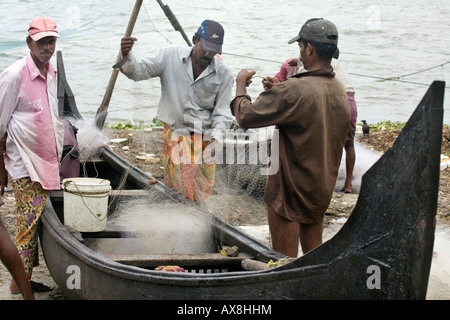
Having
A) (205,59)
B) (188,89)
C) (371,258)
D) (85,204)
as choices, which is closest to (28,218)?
(85,204)

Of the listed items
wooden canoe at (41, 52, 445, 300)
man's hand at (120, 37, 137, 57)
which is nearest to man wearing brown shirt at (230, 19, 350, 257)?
wooden canoe at (41, 52, 445, 300)

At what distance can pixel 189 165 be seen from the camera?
520 cm

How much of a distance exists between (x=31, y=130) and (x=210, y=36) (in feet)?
5.07

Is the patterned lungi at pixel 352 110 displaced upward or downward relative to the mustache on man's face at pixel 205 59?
downward

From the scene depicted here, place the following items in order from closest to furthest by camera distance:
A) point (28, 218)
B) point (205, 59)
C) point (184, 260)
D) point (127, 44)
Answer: point (184, 260), point (28, 218), point (127, 44), point (205, 59)

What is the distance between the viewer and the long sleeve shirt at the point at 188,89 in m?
5.10

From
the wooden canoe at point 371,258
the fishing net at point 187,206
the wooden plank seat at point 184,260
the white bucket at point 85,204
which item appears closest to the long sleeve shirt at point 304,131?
the wooden plank seat at point 184,260

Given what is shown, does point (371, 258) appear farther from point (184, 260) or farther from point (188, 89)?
point (188, 89)

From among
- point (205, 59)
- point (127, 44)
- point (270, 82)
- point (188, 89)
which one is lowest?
point (188, 89)

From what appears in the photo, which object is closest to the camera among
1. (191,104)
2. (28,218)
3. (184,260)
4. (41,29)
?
(184,260)

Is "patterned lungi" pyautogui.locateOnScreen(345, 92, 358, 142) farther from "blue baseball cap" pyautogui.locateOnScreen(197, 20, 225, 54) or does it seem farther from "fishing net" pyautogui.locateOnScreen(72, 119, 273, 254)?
"blue baseball cap" pyautogui.locateOnScreen(197, 20, 225, 54)

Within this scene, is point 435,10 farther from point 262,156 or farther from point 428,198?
point 428,198

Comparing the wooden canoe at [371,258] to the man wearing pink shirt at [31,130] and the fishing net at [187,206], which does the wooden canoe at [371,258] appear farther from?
the fishing net at [187,206]

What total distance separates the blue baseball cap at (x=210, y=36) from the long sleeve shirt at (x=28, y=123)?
1231 millimetres
